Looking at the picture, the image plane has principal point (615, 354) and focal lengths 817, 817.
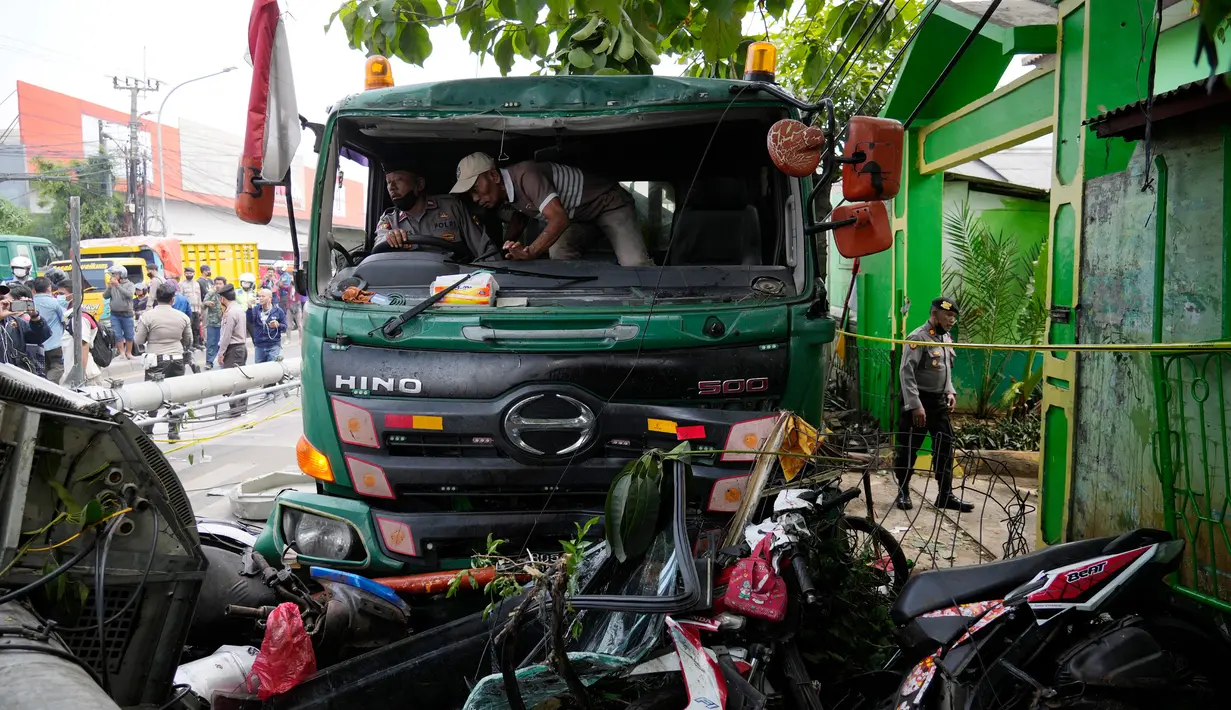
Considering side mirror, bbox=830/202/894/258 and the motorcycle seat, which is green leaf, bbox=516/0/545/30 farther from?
the motorcycle seat

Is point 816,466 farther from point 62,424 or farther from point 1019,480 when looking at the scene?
point 1019,480

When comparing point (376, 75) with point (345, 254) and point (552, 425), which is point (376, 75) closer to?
point (345, 254)

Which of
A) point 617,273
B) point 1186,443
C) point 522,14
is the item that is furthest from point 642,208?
point 1186,443

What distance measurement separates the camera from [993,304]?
8.48m

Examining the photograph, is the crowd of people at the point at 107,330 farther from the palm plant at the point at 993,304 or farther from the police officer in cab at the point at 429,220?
the palm plant at the point at 993,304

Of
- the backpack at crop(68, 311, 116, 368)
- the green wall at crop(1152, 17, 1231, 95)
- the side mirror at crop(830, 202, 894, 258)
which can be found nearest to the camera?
the side mirror at crop(830, 202, 894, 258)

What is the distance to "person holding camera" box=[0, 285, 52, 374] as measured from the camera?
7.74 m

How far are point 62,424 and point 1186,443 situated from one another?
3954mm

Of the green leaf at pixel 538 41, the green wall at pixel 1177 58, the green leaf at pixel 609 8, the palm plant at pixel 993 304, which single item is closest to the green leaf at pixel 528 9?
the green leaf at pixel 609 8

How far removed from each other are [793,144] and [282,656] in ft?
8.54

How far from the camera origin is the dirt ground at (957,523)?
3953mm

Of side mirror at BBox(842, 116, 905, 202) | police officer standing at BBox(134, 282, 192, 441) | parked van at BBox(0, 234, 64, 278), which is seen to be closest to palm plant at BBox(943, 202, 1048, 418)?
side mirror at BBox(842, 116, 905, 202)

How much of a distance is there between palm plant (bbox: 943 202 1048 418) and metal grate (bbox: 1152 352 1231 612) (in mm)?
5073

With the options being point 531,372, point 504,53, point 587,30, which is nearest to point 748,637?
point 531,372
